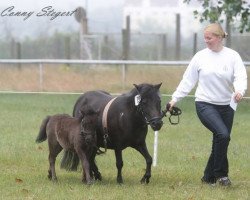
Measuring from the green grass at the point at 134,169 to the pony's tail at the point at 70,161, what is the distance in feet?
0.48

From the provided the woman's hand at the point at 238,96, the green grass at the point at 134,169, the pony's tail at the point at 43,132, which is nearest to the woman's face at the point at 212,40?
the woman's hand at the point at 238,96

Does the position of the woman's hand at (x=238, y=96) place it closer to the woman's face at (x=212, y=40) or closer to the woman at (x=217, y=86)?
the woman at (x=217, y=86)

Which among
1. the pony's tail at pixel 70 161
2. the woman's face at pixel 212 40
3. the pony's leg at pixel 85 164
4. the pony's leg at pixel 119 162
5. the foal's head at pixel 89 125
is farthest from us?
the pony's tail at pixel 70 161

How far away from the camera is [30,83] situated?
2547 centimetres

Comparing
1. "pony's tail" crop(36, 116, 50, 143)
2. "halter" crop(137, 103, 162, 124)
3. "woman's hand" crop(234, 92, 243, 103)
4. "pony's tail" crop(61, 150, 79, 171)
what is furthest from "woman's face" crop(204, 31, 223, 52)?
"pony's tail" crop(36, 116, 50, 143)

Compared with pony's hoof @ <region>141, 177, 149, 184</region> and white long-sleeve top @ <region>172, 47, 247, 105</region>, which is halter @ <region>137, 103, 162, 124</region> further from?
pony's hoof @ <region>141, 177, 149, 184</region>

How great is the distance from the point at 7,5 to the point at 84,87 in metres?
9.20

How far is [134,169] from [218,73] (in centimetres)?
247

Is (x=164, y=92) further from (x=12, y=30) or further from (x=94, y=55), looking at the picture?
(x=12, y=30)

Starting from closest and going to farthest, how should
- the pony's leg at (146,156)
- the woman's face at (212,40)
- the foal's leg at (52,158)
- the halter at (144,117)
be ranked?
the halter at (144,117), the woman's face at (212,40), the pony's leg at (146,156), the foal's leg at (52,158)

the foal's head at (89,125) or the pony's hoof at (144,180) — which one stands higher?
the foal's head at (89,125)

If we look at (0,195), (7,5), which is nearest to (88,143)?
(0,195)

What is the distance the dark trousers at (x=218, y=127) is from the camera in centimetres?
922

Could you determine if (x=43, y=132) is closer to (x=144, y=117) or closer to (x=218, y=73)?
(x=144, y=117)
